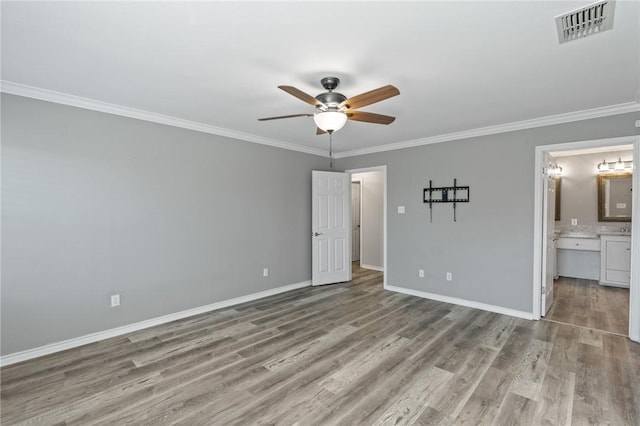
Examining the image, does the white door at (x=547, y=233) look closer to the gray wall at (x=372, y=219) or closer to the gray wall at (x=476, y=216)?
the gray wall at (x=476, y=216)

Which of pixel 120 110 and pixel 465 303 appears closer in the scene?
pixel 120 110

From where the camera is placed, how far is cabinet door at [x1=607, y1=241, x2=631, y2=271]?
521 cm

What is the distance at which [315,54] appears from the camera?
219 centimetres

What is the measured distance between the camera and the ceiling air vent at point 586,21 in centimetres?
170

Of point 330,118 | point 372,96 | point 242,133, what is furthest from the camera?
point 242,133

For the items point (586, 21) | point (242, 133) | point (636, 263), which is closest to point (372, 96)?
point (586, 21)

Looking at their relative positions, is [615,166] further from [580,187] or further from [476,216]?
[476,216]

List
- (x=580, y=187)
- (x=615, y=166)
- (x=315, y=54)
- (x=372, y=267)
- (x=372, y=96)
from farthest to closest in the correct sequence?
1. (x=372, y=267)
2. (x=580, y=187)
3. (x=615, y=166)
4. (x=372, y=96)
5. (x=315, y=54)

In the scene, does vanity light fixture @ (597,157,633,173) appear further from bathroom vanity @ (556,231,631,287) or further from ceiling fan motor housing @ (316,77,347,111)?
ceiling fan motor housing @ (316,77,347,111)

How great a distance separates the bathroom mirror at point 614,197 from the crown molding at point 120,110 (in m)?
5.99

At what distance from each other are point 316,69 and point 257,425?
8.59ft

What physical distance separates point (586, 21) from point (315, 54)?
166cm

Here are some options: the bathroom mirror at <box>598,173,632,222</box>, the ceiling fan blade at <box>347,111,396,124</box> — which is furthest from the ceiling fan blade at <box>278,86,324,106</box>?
the bathroom mirror at <box>598,173,632,222</box>

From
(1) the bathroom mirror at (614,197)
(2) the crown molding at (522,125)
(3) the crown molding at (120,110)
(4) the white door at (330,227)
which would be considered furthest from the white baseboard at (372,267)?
(1) the bathroom mirror at (614,197)
